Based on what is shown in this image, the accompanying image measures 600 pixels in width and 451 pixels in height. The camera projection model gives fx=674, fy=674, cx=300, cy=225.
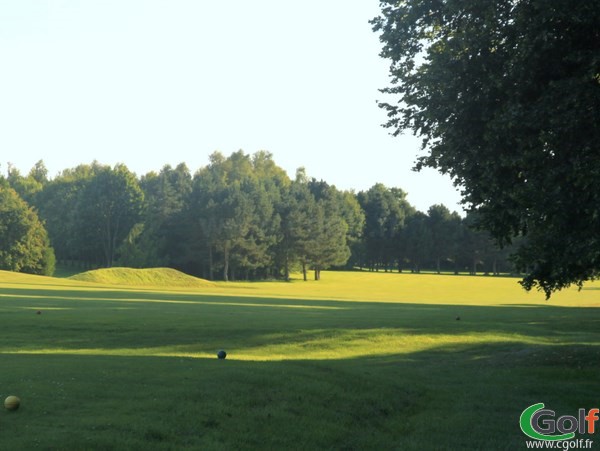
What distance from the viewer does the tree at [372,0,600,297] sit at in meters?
15.8

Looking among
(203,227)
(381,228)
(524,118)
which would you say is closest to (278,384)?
(524,118)

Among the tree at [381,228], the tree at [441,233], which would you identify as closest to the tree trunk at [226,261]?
the tree at [381,228]

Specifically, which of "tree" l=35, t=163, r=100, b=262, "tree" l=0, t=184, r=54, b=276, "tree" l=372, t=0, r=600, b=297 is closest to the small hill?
"tree" l=0, t=184, r=54, b=276

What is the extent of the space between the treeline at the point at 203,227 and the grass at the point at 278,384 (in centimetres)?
9202

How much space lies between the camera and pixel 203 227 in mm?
120938

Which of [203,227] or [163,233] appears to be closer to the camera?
[203,227]

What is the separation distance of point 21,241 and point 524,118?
4398 inches

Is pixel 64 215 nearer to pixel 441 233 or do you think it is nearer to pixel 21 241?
pixel 21 241

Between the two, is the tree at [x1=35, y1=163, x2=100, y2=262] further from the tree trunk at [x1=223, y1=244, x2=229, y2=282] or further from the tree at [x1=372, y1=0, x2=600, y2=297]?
the tree at [x1=372, y1=0, x2=600, y2=297]

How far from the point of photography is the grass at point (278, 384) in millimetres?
10430

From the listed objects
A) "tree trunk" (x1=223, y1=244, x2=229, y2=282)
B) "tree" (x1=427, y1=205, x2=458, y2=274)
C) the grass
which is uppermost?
"tree" (x1=427, y1=205, x2=458, y2=274)

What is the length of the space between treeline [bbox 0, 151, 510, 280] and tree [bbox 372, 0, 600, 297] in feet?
334

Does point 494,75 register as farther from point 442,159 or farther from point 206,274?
point 206,274

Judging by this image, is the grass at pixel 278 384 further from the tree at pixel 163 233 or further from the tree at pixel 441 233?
the tree at pixel 441 233
